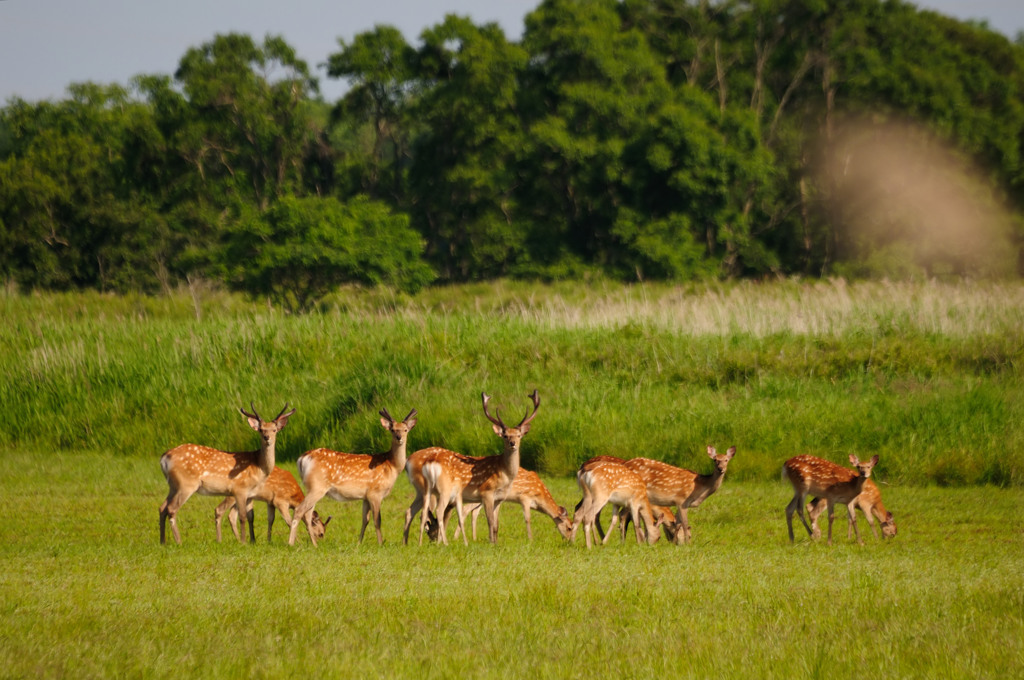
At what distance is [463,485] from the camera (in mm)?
11398

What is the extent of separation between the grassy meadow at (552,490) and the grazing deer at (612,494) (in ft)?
1.35

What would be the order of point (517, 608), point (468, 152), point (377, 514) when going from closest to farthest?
point (517, 608), point (377, 514), point (468, 152)

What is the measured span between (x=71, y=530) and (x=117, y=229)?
3895 centimetres

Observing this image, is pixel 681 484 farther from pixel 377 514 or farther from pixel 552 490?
pixel 552 490

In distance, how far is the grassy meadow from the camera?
6.71 metres

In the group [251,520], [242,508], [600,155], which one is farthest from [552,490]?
[600,155]

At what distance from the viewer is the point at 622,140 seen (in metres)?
43.9

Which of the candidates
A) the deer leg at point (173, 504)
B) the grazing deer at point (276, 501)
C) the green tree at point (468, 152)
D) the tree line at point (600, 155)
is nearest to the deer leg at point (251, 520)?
the grazing deer at point (276, 501)

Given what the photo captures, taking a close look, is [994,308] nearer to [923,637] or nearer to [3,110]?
[923,637]

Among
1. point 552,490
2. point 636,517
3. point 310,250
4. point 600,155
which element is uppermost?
point 600,155

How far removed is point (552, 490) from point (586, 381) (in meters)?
4.57

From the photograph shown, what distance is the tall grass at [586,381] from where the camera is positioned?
631 inches

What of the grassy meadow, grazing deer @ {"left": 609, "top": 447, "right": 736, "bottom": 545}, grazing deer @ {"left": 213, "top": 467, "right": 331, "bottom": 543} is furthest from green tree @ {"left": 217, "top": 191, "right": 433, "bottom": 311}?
grazing deer @ {"left": 609, "top": 447, "right": 736, "bottom": 545}

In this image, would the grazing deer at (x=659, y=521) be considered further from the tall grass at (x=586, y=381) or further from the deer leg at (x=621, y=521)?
the tall grass at (x=586, y=381)
